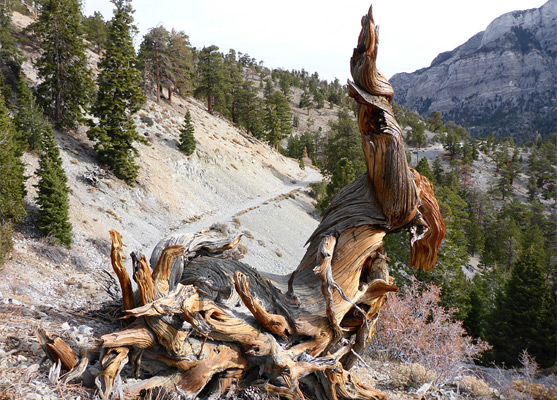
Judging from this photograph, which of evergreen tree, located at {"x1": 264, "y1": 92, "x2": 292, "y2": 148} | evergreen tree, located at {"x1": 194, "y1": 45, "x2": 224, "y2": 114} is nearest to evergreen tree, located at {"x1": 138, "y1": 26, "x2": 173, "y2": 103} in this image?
evergreen tree, located at {"x1": 194, "y1": 45, "x2": 224, "y2": 114}

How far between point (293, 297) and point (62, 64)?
27.6 m

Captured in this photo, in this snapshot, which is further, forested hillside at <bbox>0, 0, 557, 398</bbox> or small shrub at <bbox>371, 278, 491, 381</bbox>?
forested hillside at <bbox>0, 0, 557, 398</bbox>

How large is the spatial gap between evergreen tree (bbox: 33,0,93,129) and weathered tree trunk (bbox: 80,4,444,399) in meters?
25.4

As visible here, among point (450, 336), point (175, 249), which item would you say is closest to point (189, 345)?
point (175, 249)

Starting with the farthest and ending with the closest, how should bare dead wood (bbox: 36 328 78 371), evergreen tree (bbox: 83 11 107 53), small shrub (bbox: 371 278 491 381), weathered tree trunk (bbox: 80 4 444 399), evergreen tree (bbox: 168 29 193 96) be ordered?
evergreen tree (bbox: 83 11 107 53) → evergreen tree (bbox: 168 29 193 96) → small shrub (bbox: 371 278 491 381) → weathered tree trunk (bbox: 80 4 444 399) → bare dead wood (bbox: 36 328 78 371)

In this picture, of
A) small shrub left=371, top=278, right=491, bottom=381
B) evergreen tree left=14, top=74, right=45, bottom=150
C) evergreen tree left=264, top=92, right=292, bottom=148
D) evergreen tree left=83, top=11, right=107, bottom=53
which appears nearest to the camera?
small shrub left=371, top=278, right=491, bottom=381

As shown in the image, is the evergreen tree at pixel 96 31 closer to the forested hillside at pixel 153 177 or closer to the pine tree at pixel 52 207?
the forested hillside at pixel 153 177

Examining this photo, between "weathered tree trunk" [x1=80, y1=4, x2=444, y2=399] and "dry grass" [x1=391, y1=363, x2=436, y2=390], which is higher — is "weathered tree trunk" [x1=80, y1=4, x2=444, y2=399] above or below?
above

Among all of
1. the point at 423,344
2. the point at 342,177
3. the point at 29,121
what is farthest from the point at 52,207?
the point at 342,177

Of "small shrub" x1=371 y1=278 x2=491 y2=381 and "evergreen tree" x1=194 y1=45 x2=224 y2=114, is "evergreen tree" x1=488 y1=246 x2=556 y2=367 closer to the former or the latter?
"small shrub" x1=371 y1=278 x2=491 y2=381

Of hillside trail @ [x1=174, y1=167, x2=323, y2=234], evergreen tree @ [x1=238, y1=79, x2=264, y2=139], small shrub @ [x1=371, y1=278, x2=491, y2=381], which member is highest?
evergreen tree @ [x1=238, y1=79, x2=264, y2=139]

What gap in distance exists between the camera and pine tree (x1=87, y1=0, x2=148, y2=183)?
25000 mm

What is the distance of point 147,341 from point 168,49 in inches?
1825

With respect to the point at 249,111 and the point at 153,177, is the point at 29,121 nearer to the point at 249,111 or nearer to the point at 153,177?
the point at 153,177
